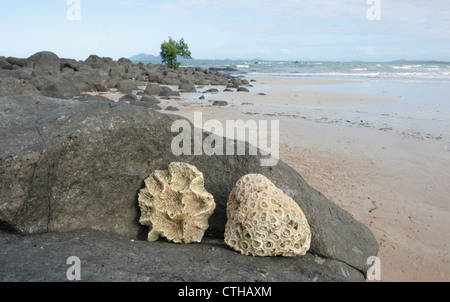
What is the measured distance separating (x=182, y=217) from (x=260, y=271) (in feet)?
3.46

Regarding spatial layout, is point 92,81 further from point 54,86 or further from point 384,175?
point 384,175

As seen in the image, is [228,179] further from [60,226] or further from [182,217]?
[60,226]

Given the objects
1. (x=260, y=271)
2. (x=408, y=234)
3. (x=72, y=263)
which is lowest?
(x=408, y=234)

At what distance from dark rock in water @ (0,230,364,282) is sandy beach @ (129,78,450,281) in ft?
5.45

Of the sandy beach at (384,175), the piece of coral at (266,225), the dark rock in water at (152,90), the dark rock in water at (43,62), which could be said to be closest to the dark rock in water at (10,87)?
the piece of coral at (266,225)

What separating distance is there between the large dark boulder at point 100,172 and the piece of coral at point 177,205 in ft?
0.72

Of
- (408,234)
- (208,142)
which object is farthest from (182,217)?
(408,234)

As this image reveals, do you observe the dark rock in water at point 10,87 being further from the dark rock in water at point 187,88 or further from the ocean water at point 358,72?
the ocean water at point 358,72

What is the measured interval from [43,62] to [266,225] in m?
27.0

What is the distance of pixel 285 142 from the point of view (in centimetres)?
920

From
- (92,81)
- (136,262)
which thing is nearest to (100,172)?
(136,262)

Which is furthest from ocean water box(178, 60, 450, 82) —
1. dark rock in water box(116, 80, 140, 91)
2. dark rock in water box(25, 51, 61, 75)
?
dark rock in water box(25, 51, 61, 75)

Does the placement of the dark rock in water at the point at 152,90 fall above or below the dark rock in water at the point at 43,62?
below

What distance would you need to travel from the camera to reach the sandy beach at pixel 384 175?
456cm
